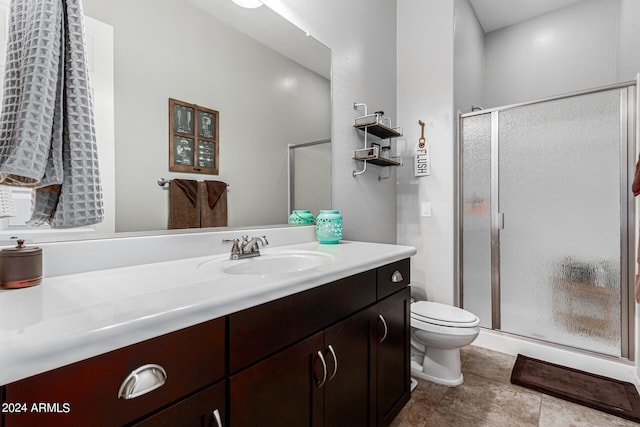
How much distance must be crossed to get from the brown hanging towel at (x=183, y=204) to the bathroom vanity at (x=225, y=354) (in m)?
0.17

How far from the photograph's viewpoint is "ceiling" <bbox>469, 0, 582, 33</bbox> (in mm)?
2830

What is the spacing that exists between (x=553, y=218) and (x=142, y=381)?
247 cm

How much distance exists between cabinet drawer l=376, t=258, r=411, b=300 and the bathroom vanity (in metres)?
0.01

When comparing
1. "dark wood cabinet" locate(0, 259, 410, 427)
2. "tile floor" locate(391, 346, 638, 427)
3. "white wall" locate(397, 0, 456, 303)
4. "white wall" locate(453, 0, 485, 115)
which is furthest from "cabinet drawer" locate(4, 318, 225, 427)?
"white wall" locate(453, 0, 485, 115)

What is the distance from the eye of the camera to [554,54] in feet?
9.80

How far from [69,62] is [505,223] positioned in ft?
8.32

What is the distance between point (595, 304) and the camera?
1962 mm

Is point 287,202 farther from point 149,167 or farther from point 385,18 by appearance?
point 385,18

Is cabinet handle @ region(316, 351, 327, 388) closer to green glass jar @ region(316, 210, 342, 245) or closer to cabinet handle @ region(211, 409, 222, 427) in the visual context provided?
cabinet handle @ region(211, 409, 222, 427)

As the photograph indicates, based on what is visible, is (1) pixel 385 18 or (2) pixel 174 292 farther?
(1) pixel 385 18

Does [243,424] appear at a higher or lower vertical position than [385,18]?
lower

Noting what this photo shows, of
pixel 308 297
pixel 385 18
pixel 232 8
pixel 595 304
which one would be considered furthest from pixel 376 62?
pixel 595 304

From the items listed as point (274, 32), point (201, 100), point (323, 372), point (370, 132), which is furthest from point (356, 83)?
point (323, 372)

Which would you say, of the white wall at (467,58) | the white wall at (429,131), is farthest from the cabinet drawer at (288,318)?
the white wall at (467,58)
